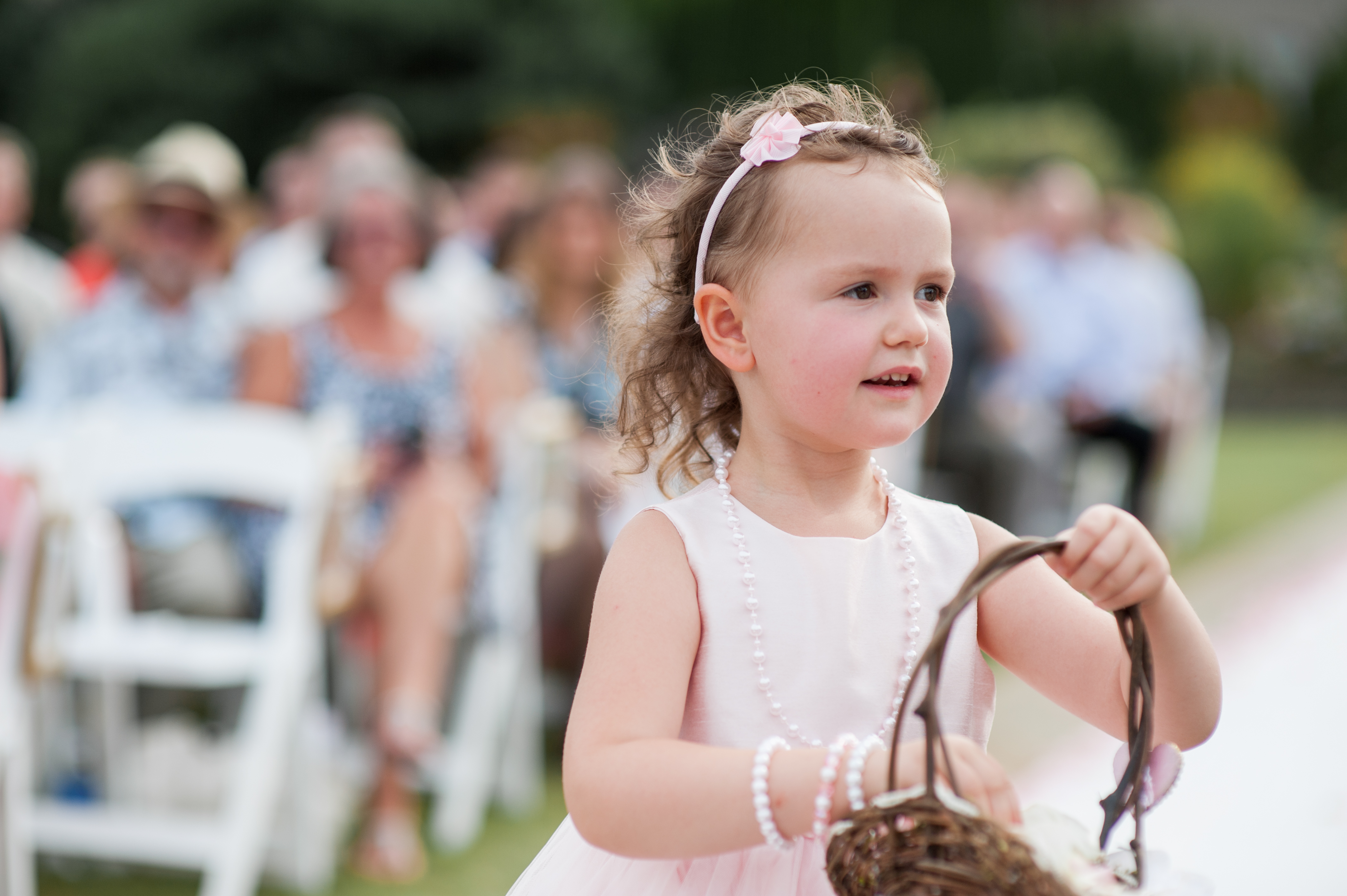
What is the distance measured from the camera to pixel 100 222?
7.46 m

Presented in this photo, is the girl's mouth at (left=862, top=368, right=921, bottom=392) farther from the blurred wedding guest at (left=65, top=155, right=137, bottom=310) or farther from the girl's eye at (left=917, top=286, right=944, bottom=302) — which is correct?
the blurred wedding guest at (left=65, top=155, right=137, bottom=310)

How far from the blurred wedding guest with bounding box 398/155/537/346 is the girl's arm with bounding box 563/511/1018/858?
322 centimetres

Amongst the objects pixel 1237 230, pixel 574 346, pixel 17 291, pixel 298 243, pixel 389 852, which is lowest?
pixel 389 852

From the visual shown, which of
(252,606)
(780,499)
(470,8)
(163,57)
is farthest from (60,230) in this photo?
(780,499)

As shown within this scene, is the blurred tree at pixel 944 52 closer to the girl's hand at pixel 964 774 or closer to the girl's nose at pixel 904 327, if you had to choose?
the girl's nose at pixel 904 327

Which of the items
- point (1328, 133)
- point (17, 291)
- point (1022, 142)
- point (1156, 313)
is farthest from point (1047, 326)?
point (1328, 133)

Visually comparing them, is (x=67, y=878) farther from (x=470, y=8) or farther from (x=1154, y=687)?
(x=470, y=8)

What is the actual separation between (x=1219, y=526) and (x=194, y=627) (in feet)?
23.2

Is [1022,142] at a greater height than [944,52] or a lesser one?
lesser

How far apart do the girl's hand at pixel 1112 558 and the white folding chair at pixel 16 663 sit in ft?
7.88

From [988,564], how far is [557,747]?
3765 millimetres

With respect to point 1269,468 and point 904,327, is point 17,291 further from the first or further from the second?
point 1269,468

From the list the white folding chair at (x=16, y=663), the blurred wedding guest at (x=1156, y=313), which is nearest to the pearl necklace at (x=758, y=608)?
the white folding chair at (x=16, y=663)

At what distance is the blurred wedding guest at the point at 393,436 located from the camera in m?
3.87
